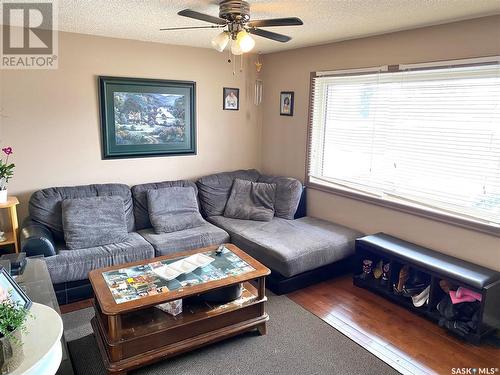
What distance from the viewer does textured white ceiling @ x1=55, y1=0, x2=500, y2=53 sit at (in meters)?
2.44

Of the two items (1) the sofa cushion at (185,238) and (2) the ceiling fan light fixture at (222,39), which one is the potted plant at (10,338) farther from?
(1) the sofa cushion at (185,238)

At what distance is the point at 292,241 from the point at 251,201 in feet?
3.19

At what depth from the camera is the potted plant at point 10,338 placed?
1.00m

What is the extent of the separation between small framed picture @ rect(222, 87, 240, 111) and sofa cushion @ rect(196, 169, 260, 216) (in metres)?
0.85

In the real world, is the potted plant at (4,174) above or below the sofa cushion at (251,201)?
above

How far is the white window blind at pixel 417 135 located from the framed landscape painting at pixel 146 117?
4.81 ft

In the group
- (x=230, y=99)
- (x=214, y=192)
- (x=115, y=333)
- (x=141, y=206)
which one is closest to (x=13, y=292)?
(x=115, y=333)

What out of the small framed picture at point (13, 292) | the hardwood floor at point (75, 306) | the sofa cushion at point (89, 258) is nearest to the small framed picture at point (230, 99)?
the sofa cushion at point (89, 258)

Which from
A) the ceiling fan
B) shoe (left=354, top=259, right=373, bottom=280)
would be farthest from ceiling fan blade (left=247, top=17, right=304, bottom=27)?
shoe (left=354, top=259, right=373, bottom=280)

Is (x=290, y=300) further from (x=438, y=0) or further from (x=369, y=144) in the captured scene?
(x=438, y=0)

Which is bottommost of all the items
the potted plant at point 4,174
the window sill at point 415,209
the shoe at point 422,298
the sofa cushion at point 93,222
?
the shoe at point 422,298

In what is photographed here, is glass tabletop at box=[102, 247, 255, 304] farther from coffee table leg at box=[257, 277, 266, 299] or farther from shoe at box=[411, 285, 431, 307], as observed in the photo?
shoe at box=[411, 285, 431, 307]

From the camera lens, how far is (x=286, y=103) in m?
4.47

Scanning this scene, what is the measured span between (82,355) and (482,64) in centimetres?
343
